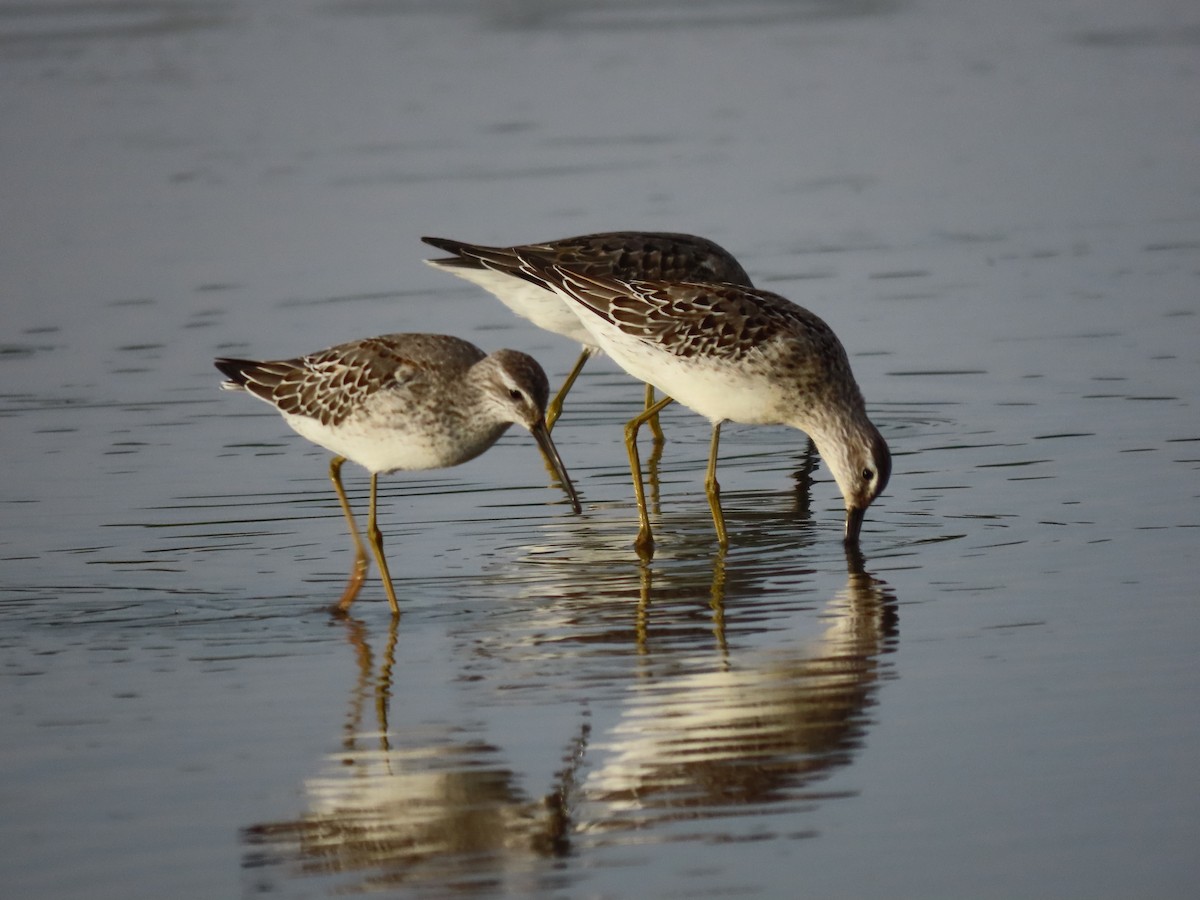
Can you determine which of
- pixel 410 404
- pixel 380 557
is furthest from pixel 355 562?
pixel 410 404

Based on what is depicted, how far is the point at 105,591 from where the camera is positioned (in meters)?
8.34

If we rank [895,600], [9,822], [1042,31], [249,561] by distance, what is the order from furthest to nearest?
[1042,31] < [249,561] < [895,600] < [9,822]

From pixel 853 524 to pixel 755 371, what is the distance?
822mm

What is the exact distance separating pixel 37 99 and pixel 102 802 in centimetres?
1616

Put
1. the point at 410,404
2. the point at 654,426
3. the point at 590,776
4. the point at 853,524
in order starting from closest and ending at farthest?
the point at 590,776
the point at 410,404
the point at 853,524
the point at 654,426

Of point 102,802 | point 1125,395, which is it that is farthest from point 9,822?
point 1125,395

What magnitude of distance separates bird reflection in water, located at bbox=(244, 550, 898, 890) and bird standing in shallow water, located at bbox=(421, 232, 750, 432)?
3514mm

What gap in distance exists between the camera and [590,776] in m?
6.24

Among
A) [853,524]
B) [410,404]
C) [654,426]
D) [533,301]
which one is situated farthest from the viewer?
[654,426]

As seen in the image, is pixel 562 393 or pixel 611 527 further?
pixel 562 393

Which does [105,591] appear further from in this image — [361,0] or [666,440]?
[361,0]

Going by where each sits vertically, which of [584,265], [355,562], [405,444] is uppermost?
[584,265]

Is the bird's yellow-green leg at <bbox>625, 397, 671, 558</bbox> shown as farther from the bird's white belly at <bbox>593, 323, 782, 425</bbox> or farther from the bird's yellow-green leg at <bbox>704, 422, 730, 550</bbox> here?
the bird's white belly at <bbox>593, 323, 782, 425</bbox>

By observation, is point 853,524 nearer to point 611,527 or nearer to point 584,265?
point 611,527
